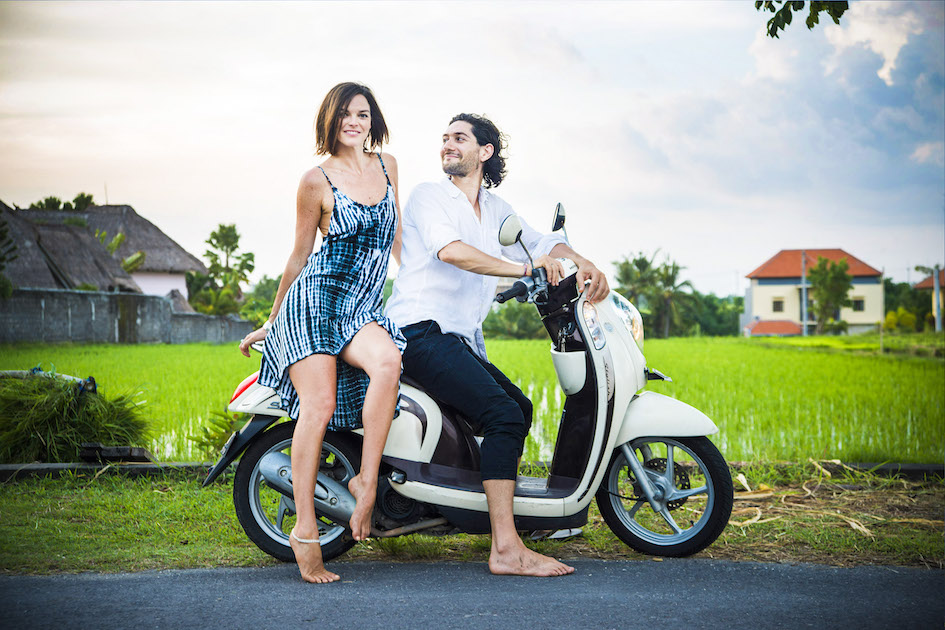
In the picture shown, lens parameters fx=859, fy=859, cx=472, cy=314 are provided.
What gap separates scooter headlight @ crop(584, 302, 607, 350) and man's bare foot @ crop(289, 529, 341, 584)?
3.87 ft

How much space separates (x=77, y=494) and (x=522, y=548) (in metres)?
2.47

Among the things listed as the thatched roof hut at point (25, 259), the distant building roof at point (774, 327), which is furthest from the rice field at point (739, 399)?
the distant building roof at point (774, 327)

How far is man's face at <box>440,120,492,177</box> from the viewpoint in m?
3.26

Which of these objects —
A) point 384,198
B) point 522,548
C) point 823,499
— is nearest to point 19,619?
point 522,548

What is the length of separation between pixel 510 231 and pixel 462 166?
→ 1.69 ft

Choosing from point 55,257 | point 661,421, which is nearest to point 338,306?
point 661,421

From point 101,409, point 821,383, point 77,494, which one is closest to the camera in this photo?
point 77,494

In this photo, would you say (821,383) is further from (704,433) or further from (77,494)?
(77,494)

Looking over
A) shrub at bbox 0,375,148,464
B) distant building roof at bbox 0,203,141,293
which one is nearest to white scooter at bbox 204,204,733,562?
shrub at bbox 0,375,148,464

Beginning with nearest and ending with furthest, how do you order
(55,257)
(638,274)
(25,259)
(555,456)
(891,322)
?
(555,456) < (25,259) < (55,257) < (891,322) < (638,274)

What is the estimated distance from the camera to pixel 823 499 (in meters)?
A: 4.23

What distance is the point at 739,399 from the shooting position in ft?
26.1

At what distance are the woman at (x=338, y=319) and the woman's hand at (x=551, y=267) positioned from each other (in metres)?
0.53

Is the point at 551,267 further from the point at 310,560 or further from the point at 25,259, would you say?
the point at 25,259
